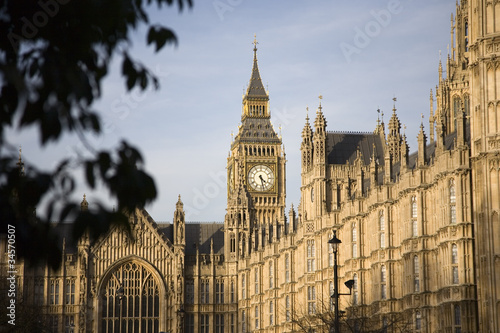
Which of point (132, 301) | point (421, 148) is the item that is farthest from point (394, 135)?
point (132, 301)

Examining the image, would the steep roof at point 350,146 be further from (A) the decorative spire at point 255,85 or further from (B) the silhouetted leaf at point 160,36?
(B) the silhouetted leaf at point 160,36

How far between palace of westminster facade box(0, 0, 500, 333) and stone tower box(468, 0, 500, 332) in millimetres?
75

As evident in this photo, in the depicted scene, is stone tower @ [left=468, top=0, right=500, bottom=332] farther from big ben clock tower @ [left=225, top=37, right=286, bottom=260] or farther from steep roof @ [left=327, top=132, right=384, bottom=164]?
big ben clock tower @ [left=225, top=37, right=286, bottom=260]

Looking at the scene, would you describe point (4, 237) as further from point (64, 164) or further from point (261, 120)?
point (261, 120)

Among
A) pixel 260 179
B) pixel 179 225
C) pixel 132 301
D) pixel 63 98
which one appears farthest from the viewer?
pixel 260 179

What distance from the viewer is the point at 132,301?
110188 millimetres

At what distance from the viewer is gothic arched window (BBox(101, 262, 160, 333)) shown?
110 metres

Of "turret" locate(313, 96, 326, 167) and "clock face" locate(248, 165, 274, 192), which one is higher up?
"clock face" locate(248, 165, 274, 192)

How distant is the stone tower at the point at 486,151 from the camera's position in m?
52.7

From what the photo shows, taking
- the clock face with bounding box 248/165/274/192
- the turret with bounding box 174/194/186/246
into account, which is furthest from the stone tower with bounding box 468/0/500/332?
the clock face with bounding box 248/165/274/192

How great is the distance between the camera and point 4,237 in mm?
12070

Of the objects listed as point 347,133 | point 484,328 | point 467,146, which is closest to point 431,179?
point 467,146

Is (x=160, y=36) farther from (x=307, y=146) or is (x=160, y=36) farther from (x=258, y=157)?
(x=258, y=157)
